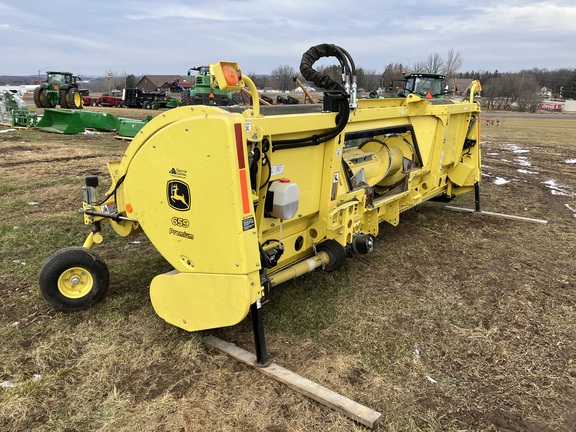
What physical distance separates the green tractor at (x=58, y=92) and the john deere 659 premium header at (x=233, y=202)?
1966 centimetres

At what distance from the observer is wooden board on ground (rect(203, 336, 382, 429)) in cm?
241

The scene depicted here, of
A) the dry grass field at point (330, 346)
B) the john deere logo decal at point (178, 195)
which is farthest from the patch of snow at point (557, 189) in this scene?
the john deere logo decal at point (178, 195)

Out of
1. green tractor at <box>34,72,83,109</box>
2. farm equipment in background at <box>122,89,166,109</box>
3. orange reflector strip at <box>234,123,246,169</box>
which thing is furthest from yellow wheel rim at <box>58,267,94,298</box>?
farm equipment in background at <box>122,89,166,109</box>

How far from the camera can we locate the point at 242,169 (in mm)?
2518

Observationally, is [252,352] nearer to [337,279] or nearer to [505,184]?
[337,279]

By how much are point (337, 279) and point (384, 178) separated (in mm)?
1696

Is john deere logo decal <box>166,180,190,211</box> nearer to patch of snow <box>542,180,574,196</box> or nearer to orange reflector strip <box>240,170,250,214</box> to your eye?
orange reflector strip <box>240,170,250,214</box>

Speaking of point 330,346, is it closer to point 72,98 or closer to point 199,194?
point 199,194

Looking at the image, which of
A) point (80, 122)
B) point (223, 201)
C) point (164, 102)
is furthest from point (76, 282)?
point (164, 102)


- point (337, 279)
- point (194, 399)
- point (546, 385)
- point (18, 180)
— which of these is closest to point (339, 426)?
point (194, 399)

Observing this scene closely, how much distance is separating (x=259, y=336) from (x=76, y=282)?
1.66 m

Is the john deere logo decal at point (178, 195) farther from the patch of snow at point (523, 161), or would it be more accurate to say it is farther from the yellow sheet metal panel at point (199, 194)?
the patch of snow at point (523, 161)

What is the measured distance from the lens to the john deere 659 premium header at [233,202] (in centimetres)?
257

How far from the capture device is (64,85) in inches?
845
